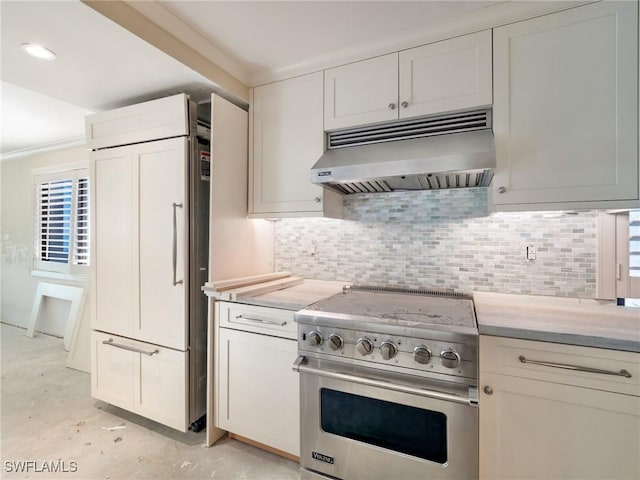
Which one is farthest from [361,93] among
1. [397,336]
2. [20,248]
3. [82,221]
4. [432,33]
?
[20,248]

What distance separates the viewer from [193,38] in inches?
64.5

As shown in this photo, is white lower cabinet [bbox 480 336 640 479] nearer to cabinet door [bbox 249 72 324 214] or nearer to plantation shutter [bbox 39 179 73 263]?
cabinet door [bbox 249 72 324 214]

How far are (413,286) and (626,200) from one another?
44.5 inches

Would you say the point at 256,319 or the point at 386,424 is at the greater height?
the point at 256,319

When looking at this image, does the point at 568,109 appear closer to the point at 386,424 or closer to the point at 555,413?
the point at 555,413

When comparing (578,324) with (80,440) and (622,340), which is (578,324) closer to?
(622,340)

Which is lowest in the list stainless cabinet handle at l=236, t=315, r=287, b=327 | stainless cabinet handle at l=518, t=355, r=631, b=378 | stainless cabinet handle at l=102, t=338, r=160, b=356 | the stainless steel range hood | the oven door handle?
stainless cabinet handle at l=102, t=338, r=160, b=356

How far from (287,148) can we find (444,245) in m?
1.25

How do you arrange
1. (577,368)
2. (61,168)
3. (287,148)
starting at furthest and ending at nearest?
(61,168), (287,148), (577,368)

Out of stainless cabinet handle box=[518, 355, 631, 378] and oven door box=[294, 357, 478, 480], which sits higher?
stainless cabinet handle box=[518, 355, 631, 378]

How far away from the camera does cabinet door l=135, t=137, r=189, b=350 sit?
1.84m

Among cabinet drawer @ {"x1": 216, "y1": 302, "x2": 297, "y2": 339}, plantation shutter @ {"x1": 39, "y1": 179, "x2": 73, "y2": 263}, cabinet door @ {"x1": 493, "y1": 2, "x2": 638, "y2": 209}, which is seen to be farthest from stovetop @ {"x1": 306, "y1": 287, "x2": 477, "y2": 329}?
plantation shutter @ {"x1": 39, "y1": 179, "x2": 73, "y2": 263}

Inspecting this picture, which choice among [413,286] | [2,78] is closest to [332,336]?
[413,286]

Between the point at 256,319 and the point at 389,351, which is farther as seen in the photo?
the point at 256,319
